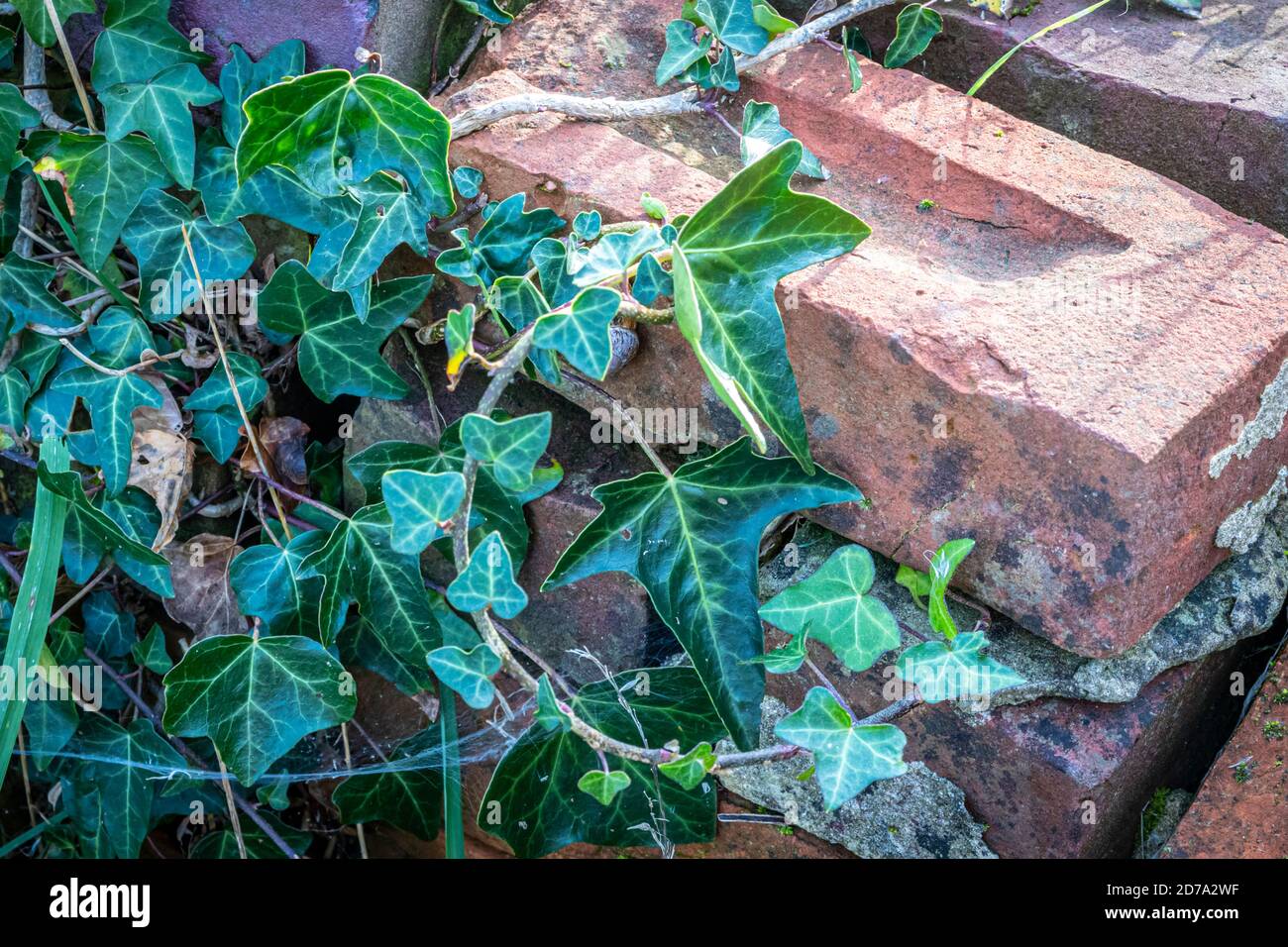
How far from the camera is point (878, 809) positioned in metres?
1.66

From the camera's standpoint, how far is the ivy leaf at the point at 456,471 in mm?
1647

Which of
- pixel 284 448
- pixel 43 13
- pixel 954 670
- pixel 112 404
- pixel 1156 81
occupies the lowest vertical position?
pixel 284 448

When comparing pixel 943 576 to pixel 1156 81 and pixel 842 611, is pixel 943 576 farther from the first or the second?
pixel 1156 81

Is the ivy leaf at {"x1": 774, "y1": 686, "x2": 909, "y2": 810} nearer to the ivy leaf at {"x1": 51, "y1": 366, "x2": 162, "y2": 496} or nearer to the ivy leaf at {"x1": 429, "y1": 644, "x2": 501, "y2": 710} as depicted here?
the ivy leaf at {"x1": 429, "y1": 644, "x2": 501, "y2": 710}

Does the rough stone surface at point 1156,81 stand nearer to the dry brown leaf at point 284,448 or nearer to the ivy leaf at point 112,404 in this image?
the dry brown leaf at point 284,448

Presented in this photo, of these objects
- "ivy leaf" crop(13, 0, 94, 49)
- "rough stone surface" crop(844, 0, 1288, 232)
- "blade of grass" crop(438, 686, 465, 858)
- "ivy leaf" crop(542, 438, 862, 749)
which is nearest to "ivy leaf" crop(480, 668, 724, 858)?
"blade of grass" crop(438, 686, 465, 858)

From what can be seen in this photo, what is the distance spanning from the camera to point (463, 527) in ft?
4.50

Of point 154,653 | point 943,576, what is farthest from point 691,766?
point 154,653

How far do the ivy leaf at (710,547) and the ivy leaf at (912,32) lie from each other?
1.00 meters

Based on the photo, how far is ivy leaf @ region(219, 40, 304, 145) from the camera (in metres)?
1.76

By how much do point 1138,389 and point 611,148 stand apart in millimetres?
903

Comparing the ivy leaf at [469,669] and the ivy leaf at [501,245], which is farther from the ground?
the ivy leaf at [501,245]

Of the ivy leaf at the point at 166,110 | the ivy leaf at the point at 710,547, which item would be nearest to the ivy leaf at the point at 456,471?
the ivy leaf at the point at 710,547

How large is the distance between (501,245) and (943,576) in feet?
2.71
